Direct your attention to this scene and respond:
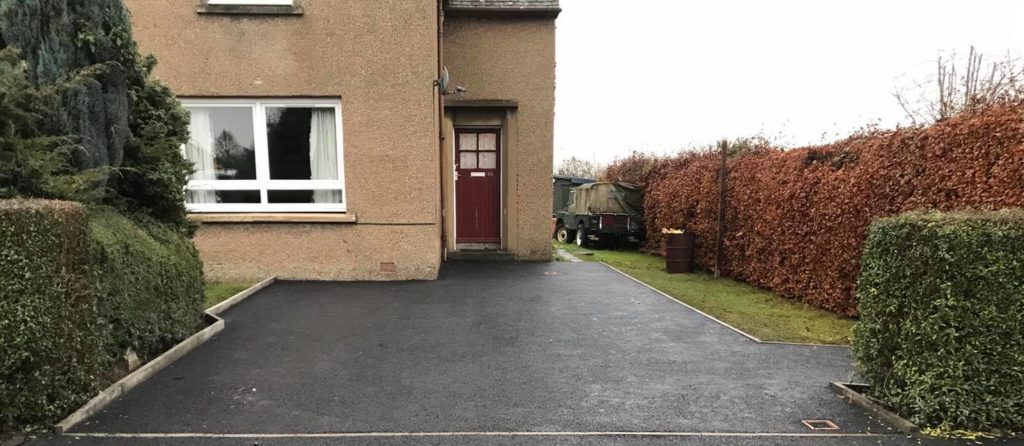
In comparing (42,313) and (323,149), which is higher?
(323,149)

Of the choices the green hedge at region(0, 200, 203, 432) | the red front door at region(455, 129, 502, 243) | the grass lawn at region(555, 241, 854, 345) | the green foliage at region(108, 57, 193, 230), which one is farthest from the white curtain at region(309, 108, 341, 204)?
the grass lawn at region(555, 241, 854, 345)

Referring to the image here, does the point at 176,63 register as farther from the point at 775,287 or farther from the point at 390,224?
the point at 775,287

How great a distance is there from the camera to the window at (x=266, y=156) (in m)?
8.12

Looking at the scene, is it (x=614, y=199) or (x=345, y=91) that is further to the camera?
(x=614, y=199)

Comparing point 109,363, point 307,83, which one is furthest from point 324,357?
point 307,83

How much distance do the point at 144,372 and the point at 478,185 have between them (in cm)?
757

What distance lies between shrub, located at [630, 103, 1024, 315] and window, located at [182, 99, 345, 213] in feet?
23.8

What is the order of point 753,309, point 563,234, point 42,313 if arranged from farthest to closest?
point 563,234 < point 753,309 < point 42,313

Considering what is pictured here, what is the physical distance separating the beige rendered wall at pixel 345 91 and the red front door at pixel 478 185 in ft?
8.89

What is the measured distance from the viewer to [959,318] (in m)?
3.18

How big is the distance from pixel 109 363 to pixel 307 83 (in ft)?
17.3

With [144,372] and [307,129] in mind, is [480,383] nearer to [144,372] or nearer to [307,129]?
[144,372]

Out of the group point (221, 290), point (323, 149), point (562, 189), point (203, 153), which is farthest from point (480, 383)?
point (562, 189)

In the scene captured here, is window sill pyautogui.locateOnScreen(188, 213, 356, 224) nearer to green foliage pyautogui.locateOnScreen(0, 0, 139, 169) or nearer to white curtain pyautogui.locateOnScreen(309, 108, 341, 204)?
white curtain pyautogui.locateOnScreen(309, 108, 341, 204)
